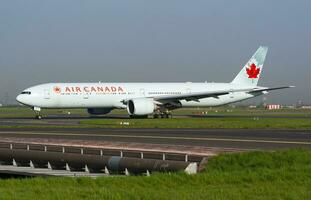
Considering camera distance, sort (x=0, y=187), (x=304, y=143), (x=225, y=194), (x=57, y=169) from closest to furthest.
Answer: (x=225, y=194), (x=0, y=187), (x=57, y=169), (x=304, y=143)

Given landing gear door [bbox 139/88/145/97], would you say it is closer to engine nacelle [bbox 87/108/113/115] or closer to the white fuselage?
the white fuselage

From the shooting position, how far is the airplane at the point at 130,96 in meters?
66.2

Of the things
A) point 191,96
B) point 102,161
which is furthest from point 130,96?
point 102,161

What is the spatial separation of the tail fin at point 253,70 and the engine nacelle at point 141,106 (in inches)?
600

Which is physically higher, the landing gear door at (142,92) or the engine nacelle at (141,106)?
the landing gear door at (142,92)

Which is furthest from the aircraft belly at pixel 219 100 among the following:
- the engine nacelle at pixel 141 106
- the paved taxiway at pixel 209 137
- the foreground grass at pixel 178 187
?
the foreground grass at pixel 178 187

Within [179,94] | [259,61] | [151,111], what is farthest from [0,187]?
[259,61]

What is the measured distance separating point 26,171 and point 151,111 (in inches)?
1843

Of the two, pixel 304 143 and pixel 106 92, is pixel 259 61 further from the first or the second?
pixel 304 143

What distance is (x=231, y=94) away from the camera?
74.1m

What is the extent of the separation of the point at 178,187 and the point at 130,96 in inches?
2208

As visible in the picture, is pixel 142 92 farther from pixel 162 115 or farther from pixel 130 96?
pixel 162 115

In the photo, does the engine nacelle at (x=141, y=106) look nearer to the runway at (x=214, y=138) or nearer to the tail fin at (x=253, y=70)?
the tail fin at (x=253, y=70)

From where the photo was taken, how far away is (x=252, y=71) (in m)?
77.4
